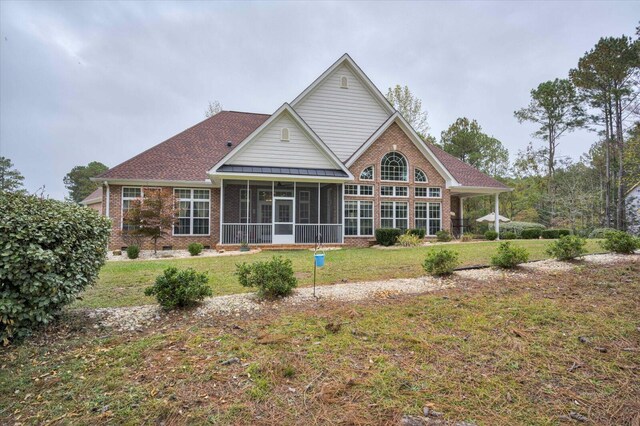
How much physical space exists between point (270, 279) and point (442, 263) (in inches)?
144

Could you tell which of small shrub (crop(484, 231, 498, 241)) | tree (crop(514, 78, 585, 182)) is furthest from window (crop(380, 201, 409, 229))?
tree (crop(514, 78, 585, 182))

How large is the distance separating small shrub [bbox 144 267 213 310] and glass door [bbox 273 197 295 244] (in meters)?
10.6

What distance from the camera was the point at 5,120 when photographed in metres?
9.94

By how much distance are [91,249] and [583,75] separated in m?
33.3

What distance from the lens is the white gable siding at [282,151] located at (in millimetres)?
15023

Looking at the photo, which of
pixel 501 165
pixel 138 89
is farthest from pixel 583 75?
pixel 138 89

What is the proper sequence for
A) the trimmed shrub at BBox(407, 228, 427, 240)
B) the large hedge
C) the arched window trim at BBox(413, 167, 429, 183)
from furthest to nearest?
the arched window trim at BBox(413, 167, 429, 183) < the trimmed shrub at BBox(407, 228, 427, 240) < the large hedge

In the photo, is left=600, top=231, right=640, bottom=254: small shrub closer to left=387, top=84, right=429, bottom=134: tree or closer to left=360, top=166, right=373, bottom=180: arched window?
left=360, top=166, right=373, bottom=180: arched window

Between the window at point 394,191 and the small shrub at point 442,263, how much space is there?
34.8 ft

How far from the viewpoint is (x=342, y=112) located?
18.6 metres

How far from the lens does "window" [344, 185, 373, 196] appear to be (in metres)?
16.6

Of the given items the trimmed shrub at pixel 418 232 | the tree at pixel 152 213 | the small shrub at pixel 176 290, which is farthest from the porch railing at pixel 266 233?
the small shrub at pixel 176 290

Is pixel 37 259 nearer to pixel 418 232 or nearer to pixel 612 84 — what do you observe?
pixel 418 232

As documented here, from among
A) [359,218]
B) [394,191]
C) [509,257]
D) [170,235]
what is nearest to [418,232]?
[394,191]
